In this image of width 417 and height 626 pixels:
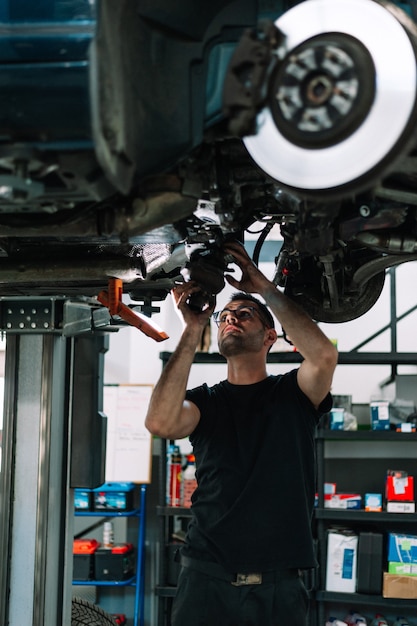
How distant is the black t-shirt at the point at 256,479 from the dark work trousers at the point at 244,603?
0.06 meters

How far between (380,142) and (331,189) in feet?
0.35

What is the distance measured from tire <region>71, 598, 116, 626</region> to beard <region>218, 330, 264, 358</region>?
1.49m

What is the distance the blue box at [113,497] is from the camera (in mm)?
4652

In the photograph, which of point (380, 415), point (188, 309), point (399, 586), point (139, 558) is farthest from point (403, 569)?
point (188, 309)

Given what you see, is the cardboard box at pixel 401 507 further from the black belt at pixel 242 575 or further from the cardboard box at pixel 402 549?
the black belt at pixel 242 575

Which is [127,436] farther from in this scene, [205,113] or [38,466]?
[205,113]

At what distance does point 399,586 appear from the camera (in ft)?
13.1

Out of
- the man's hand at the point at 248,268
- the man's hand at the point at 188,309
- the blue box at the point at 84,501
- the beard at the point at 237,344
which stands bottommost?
the blue box at the point at 84,501

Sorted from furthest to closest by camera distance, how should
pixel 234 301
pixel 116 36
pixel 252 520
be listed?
pixel 234 301
pixel 252 520
pixel 116 36

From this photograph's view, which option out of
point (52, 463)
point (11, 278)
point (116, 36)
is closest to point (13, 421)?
point (52, 463)

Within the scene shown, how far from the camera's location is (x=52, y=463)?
2.62 meters

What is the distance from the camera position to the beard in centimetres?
231

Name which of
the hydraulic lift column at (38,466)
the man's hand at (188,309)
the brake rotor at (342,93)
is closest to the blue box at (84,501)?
the hydraulic lift column at (38,466)

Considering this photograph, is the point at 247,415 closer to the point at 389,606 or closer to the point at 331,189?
the point at 331,189
